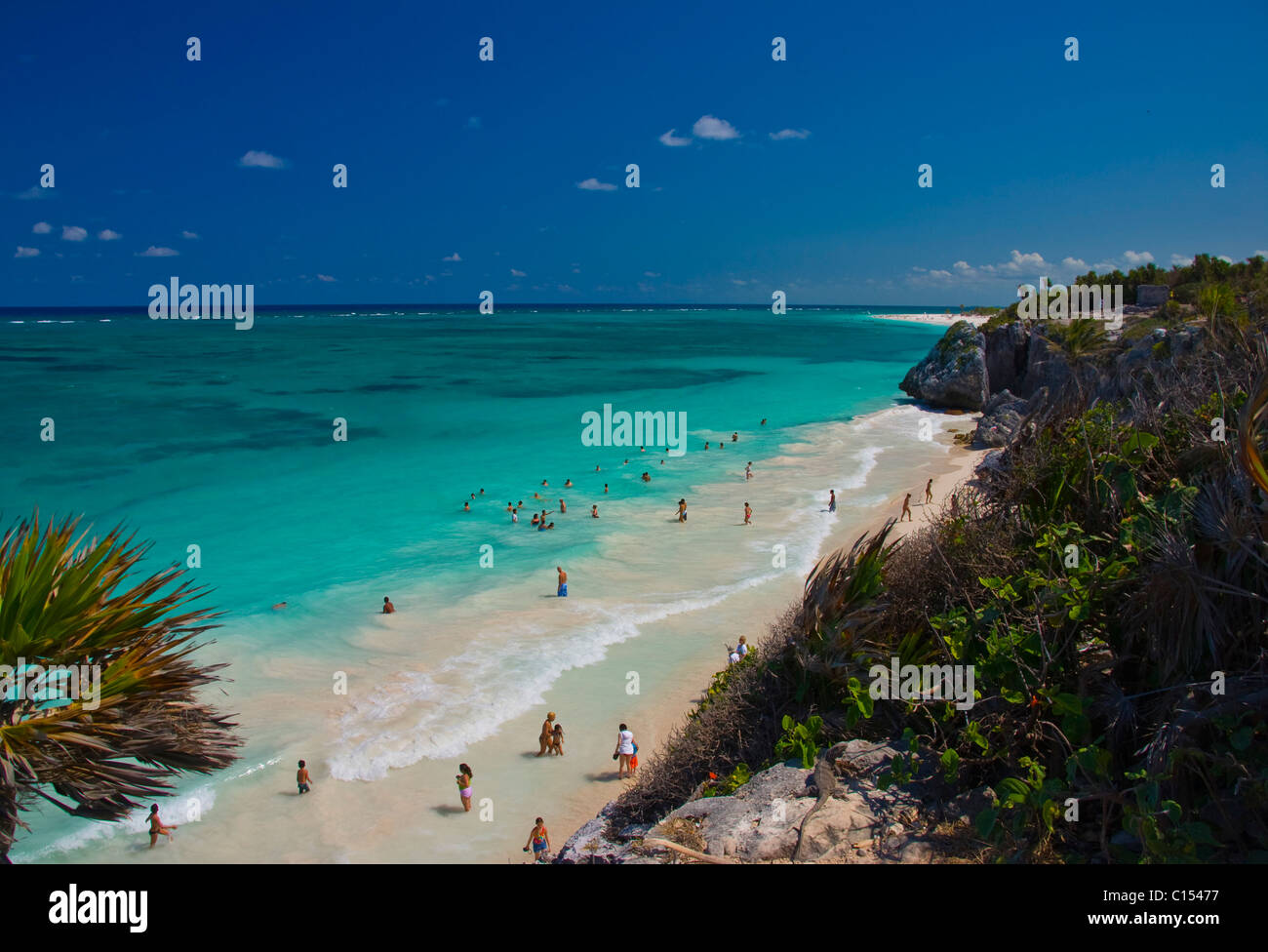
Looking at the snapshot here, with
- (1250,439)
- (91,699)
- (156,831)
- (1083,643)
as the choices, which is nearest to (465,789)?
(156,831)

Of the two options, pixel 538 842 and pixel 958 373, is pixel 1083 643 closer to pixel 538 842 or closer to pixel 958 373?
pixel 538 842

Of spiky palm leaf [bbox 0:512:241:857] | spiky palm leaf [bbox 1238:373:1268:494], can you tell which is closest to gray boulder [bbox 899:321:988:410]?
spiky palm leaf [bbox 1238:373:1268:494]

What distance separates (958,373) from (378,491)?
37.2 metres

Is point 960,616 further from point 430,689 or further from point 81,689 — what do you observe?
point 430,689

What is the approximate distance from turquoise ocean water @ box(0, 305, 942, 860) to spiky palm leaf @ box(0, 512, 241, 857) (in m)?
8.41

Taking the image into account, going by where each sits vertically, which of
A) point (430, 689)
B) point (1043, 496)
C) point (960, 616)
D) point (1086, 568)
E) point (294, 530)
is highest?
point (1043, 496)

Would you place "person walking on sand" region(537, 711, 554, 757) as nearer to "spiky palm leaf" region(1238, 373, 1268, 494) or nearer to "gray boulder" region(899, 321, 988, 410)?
"spiky palm leaf" region(1238, 373, 1268, 494)

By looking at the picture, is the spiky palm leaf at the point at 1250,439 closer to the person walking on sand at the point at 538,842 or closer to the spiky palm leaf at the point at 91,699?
the spiky palm leaf at the point at 91,699

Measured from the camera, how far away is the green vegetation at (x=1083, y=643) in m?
3.86

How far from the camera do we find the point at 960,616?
5.52 metres

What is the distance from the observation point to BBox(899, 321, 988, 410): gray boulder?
47.1 meters

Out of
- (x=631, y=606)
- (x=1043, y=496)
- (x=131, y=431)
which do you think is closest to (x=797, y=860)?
(x=1043, y=496)

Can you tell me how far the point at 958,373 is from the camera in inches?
1902

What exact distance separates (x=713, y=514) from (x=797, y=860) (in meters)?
23.2
